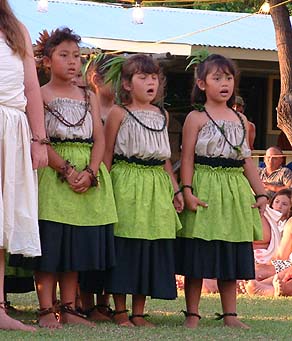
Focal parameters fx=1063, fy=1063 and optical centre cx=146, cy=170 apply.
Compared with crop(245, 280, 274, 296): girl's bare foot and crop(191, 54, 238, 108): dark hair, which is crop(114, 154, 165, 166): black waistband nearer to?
crop(191, 54, 238, 108): dark hair

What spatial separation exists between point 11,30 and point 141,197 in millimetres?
1197

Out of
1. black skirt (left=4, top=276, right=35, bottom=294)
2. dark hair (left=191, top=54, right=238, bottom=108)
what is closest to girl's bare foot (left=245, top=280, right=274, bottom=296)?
black skirt (left=4, top=276, right=35, bottom=294)

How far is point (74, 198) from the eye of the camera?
18.9ft

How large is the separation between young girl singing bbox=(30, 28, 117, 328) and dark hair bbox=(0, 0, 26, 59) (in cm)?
51

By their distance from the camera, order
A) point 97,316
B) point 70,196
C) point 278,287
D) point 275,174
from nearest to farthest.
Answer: point 70,196 < point 97,316 < point 278,287 < point 275,174

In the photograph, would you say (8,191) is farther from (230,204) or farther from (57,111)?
(230,204)

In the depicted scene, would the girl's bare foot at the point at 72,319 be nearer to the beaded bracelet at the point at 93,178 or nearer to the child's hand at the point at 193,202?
the beaded bracelet at the point at 93,178

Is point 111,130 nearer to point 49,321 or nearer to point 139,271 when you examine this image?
point 139,271

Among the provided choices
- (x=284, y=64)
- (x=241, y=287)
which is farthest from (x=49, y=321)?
(x=284, y=64)

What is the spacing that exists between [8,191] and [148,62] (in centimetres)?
131

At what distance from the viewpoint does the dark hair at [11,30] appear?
539 centimetres

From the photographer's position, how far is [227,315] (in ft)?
20.0

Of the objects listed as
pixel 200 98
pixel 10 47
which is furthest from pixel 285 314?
pixel 10 47

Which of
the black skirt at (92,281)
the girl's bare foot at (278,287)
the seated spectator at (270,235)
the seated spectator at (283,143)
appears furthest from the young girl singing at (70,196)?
the seated spectator at (283,143)
